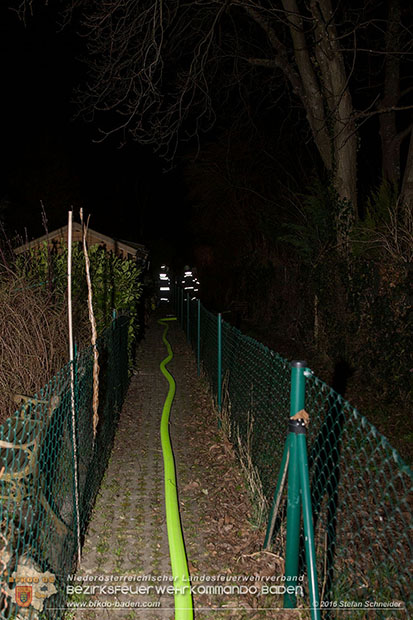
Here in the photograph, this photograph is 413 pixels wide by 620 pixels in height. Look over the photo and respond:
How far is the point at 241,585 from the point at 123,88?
30.0ft

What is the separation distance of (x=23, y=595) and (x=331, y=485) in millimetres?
1894

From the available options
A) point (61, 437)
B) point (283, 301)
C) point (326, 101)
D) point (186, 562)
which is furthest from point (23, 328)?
point (283, 301)

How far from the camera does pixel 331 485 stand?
10.7 ft

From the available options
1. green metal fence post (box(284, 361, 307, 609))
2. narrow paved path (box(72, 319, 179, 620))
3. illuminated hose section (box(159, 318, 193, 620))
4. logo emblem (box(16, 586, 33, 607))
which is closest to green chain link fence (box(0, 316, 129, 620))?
logo emblem (box(16, 586, 33, 607))

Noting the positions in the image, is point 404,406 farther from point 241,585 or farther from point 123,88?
point 123,88

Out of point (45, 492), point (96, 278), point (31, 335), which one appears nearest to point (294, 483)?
point (45, 492)

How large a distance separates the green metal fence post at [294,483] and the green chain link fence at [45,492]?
131 cm

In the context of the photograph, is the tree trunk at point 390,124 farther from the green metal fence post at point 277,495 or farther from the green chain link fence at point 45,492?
the green chain link fence at point 45,492

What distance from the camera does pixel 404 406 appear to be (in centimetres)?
657

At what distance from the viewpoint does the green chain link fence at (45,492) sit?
243 cm

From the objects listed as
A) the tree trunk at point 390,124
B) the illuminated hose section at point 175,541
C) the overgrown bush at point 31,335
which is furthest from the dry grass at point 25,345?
the tree trunk at point 390,124

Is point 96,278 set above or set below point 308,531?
above

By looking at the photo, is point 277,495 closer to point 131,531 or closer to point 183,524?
point 183,524

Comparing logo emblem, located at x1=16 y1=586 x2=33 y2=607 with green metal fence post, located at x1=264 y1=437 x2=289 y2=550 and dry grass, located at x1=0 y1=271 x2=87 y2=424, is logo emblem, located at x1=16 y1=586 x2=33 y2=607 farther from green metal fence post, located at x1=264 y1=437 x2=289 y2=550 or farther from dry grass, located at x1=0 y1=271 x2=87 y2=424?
dry grass, located at x1=0 y1=271 x2=87 y2=424
